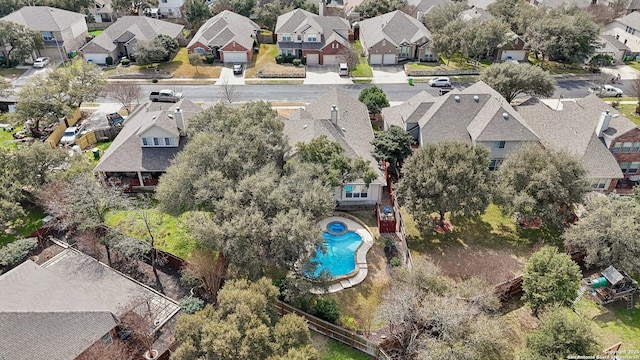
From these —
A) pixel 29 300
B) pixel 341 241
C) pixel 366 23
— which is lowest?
pixel 341 241

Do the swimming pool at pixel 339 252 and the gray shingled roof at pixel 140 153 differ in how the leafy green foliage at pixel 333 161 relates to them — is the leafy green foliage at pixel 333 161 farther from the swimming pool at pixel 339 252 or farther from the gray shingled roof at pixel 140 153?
the gray shingled roof at pixel 140 153

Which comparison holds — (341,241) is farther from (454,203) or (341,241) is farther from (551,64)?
(551,64)

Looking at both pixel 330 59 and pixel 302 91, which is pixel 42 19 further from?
pixel 330 59

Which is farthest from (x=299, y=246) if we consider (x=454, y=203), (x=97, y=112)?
(x=97, y=112)

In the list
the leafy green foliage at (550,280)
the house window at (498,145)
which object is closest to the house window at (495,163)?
the house window at (498,145)

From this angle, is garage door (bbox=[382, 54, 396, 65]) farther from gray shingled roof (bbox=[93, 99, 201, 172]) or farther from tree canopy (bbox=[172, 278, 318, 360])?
tree canopy (bbox=[172, 278, 318, 360])

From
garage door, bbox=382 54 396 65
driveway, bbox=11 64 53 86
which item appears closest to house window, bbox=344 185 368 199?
garage door, bbox=382 54 396 65

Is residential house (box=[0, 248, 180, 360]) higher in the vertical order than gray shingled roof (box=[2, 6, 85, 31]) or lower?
lower
